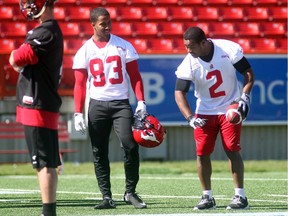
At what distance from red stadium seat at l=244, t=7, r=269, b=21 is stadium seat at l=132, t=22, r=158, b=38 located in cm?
189

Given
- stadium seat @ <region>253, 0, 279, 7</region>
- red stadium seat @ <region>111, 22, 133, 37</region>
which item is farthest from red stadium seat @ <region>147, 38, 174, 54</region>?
stadium seat @ <region>253, 0, 279, 7</region>

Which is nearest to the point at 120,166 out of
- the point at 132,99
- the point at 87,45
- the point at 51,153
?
the point at 132,99

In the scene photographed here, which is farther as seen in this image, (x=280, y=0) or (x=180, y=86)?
(x=280, y=0)

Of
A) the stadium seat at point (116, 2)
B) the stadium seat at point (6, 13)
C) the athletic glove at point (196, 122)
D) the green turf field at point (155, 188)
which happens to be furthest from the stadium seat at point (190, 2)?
the athletic glove at point (196, 122)

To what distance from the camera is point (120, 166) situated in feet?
52.3

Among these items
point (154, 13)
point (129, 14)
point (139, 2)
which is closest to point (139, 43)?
point (129, 14)

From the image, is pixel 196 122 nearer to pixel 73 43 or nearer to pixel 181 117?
pixel 181 117

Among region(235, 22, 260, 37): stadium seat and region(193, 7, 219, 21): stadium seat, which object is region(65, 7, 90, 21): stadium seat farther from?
region(235, 22, 260, 37): stadium seat

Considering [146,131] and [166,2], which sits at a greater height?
[166,2]

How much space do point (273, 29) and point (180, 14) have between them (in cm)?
184

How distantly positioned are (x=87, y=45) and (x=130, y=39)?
8859 mm

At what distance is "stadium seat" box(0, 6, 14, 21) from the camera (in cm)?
1850

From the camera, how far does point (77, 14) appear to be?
18.7m

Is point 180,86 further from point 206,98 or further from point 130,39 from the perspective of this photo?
point 130,39
